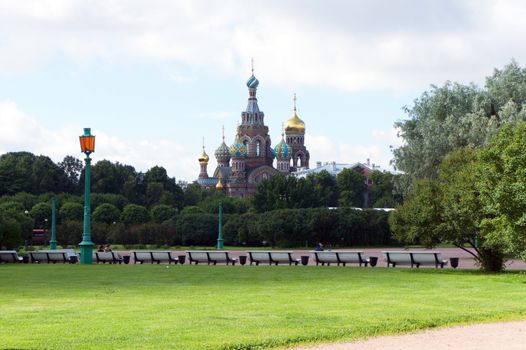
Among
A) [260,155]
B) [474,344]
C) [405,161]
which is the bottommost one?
[474,344]

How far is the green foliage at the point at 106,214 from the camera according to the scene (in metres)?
95.6

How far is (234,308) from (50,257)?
98.9 ft

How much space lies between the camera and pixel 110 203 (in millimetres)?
104062

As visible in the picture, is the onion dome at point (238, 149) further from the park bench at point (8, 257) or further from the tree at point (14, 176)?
the park bench at point (8, 257)

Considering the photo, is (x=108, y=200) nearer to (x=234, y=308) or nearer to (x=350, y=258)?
(x=350, y=258)

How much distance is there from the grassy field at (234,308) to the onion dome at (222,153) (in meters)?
158

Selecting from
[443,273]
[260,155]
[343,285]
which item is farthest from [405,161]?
[260,155]

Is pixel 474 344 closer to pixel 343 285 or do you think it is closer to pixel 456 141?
pixel 343 285

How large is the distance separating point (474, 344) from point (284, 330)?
9.79 feet

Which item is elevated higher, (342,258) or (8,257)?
(8,257)

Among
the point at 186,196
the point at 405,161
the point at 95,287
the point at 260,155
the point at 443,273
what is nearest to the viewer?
the point at 95,287

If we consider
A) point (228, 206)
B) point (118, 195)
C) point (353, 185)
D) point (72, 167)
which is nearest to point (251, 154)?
point (353, 185)

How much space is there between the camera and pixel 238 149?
178 metres

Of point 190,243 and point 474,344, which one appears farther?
point 190,243
